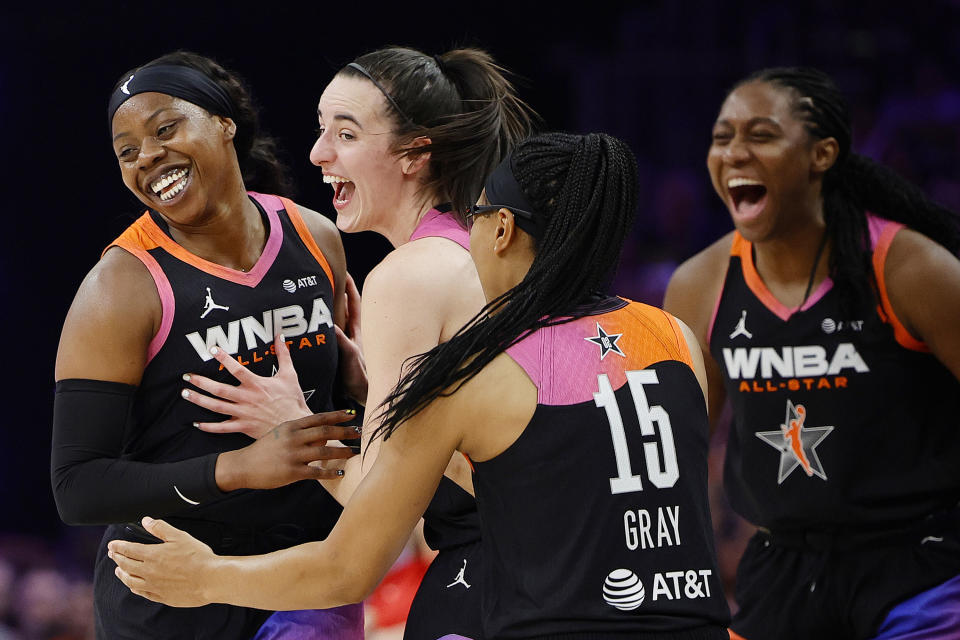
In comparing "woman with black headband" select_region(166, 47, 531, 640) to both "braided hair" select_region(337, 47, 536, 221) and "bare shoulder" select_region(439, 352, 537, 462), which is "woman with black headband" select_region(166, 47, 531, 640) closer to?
"braided hair" select_region(337, 47, 536, 221)

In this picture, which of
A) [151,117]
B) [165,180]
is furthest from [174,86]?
[165,180]

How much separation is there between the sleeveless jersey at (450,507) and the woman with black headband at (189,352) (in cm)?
25

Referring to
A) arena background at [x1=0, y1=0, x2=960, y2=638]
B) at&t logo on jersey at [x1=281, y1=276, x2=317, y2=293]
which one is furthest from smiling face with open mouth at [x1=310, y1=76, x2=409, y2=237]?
arena background at [x1=0, y1=0, x2=960, y2=638]

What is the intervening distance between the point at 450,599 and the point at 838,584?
1316 millimetres

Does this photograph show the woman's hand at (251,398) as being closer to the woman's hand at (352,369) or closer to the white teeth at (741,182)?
the woman's hand at (352,369)

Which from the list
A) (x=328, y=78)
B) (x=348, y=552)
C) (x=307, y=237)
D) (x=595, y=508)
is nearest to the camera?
(x=595, y=508)

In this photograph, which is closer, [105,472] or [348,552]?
[348,552]

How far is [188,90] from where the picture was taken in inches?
109

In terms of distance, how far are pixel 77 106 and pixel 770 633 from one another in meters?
4.62

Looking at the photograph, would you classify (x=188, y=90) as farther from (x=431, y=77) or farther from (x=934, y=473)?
(x=934, y=473)

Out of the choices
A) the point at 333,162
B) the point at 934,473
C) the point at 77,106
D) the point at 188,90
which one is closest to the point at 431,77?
the point at 333,162

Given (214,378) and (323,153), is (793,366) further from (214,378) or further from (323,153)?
(214,378)

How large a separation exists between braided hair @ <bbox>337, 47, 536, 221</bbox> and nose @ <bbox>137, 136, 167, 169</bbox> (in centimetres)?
47

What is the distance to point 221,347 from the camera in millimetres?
2684
